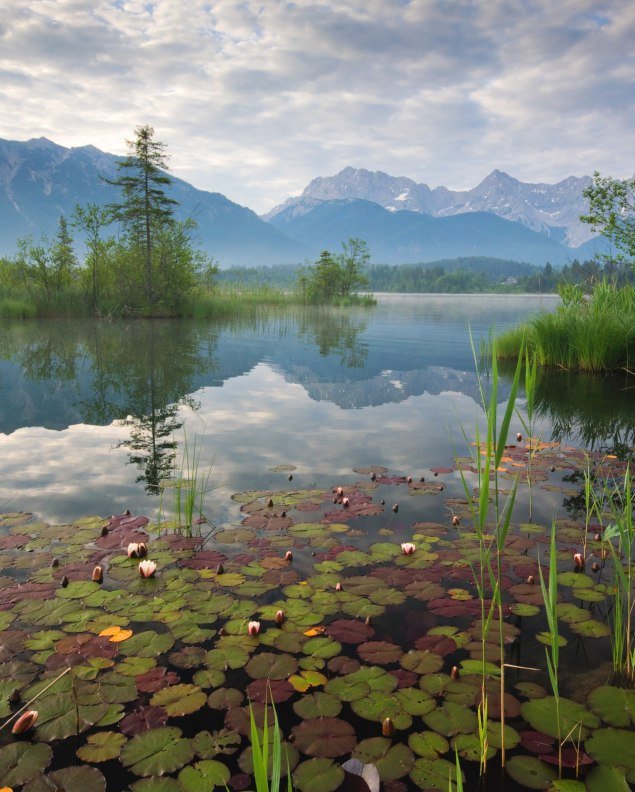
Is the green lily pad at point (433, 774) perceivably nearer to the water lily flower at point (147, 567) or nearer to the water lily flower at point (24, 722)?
the water lily flower at point (24, 722)

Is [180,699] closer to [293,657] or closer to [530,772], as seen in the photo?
[293,657]

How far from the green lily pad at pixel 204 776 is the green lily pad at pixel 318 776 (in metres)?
0.31

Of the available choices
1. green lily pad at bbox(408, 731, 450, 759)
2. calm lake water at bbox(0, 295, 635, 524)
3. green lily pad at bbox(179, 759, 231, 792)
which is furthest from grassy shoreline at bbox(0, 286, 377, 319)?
green lily pad at bbox(408, 731, 450, 759)

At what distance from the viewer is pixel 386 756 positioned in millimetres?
2320

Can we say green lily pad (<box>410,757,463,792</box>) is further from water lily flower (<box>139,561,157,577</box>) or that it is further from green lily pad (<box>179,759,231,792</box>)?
water lily flower (<box>139,561,157,577</box>)

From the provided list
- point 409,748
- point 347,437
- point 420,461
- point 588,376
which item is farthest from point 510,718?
point 588,376

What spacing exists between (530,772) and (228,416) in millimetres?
7735

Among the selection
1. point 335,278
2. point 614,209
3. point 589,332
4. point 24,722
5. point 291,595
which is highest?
point 335,278

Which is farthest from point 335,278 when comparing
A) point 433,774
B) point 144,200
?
point 433,774

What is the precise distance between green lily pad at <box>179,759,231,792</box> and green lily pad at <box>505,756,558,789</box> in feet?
4.09

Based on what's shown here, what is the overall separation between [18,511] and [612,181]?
18.8 meters

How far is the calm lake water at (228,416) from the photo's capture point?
245 inches

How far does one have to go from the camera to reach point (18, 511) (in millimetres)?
5176

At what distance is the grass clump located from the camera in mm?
13211
